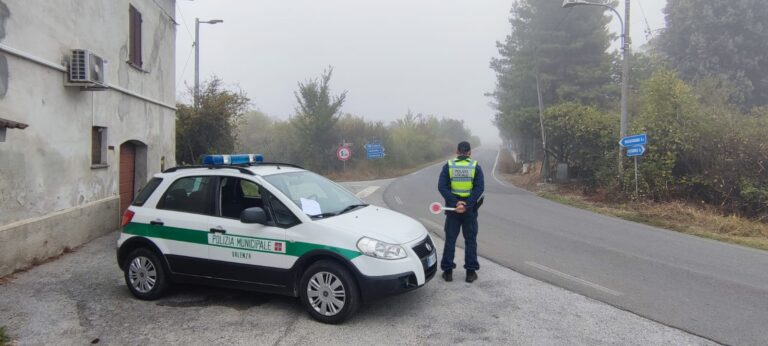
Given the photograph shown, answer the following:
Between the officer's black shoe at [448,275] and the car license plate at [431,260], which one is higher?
the car license plate at [431,260]

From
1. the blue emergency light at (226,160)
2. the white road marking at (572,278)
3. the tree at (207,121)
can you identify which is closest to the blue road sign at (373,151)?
the tree at (207,121)

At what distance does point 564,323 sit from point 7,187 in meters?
7.18

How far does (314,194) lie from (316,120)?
94.4 ft

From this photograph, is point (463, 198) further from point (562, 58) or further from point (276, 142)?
point (276, 142)

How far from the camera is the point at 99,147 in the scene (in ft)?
30.6

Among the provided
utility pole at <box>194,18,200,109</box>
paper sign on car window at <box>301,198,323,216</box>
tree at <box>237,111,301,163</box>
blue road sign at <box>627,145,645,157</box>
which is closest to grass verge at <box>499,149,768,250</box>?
blue road sign at <box>627,145,645,157</box>

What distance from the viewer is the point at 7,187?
645cm

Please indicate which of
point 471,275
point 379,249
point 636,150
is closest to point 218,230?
point 379,249

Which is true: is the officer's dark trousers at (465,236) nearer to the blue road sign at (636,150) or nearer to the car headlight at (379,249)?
the car headlight at (379,249)

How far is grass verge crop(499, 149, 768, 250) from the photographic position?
10.9 metres

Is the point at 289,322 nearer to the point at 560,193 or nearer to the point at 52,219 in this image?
the point at 52,219

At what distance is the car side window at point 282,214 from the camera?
500 centimetres

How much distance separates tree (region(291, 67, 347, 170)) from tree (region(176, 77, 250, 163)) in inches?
652

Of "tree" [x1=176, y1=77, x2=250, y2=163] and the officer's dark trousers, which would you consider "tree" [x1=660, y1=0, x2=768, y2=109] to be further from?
the officer's dark trousers
